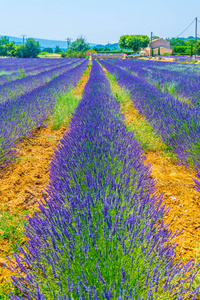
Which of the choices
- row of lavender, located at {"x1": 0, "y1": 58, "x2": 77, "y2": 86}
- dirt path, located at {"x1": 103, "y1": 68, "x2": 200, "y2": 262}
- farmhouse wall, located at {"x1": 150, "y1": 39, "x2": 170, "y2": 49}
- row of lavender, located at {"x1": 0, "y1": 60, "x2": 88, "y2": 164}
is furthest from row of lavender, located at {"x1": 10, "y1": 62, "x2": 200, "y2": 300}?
farmhouse wall, located at {"x1": 150, "y1": 39, "x2": 170, "y2": 49}

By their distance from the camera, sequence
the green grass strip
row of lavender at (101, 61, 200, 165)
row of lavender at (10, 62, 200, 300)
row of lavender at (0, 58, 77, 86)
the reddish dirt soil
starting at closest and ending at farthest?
Answer: row of lavender at (10, 62, 200, 300)
the reddish dirt soil
row of lavender at (101, 61, 200, 165)
the green grass strip
row of lavender at (0, 58, 77, 86)

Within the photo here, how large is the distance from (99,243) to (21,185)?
82.7 inches

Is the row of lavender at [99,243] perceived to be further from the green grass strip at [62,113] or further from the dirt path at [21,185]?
the green grass strip at [62,113]

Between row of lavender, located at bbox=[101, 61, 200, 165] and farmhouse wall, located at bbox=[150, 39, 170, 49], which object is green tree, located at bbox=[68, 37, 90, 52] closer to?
farmhouse wall, located at bbox=[150, 39, 170, 49]

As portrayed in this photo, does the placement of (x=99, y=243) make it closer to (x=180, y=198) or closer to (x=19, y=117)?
(x=180, y=198)

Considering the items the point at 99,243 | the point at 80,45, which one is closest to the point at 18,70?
the point at 99,243

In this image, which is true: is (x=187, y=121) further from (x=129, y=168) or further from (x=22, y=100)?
(x=22, y=100)

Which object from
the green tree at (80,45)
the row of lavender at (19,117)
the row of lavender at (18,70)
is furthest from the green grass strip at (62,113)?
the green tree at (80,45)

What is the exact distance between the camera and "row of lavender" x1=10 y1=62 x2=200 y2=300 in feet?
3.93

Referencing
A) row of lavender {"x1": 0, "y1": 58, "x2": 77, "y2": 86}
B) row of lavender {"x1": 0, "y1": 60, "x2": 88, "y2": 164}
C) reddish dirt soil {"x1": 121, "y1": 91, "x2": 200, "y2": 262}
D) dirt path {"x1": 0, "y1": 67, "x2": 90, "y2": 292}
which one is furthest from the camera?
row of lavender {"x1": 0, "y1": 58, "x2": 77, "y2": 86}

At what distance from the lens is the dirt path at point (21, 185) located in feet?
7.28

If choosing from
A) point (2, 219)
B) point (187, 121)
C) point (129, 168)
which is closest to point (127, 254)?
point (129, 168)

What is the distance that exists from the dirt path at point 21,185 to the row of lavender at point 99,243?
1.56ft

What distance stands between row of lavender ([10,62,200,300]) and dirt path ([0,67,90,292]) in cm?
48
